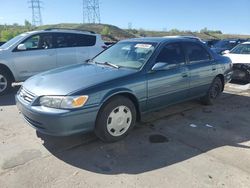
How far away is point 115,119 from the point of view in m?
4.23

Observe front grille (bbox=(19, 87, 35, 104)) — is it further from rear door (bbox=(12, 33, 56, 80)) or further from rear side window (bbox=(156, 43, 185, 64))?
rear door (bbox=(12, 33, 56, 80))

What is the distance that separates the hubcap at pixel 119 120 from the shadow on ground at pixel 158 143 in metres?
0.19

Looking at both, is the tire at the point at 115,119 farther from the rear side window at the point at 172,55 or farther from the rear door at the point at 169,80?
the rear side window at the point at 172,55

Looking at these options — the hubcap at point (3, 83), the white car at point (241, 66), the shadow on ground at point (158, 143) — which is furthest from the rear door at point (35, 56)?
the white car at point (241, 66)

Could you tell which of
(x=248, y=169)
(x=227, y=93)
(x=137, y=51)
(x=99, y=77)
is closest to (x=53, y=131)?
(x=99, y=77)

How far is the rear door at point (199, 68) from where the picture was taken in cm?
557

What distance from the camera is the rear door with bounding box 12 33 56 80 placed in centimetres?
777

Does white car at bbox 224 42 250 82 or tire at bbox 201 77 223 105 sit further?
white car at bbox 224 42 250 82

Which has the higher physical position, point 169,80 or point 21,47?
point 21,47

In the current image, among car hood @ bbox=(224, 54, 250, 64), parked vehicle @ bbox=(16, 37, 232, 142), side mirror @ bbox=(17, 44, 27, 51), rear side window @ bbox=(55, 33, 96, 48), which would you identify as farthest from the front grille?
car hood @ bbox=(224, 54, 250, 64)

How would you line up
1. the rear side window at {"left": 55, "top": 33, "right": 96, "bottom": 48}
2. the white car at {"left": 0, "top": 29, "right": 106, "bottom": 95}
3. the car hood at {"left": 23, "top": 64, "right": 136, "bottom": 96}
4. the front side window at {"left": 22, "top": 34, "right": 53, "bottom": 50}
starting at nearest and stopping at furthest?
the car hood at {"left": 23, "top": 64, "right": 136, "bottom": 96} < the white car at {"left": 0, "top": 29, "right": 106, "bottom": 95} < the front side window at {"left": 22, "top": 34, "right": 53, "bottom": 50} < the rear side window at {"left": 55, "top": 33, "right": 96, "bottom": 48}

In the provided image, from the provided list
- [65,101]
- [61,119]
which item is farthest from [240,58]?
[61,119]

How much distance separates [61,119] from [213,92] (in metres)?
4.07

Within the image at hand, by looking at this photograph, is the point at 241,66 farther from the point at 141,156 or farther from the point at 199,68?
the point at 141,156
